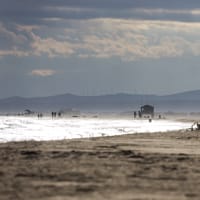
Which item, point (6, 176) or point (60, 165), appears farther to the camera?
point (60, 165)

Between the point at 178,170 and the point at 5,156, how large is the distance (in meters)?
5.65

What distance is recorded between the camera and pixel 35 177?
54.8ft

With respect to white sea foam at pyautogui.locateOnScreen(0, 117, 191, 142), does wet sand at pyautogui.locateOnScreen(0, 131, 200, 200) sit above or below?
below

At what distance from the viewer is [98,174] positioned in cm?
1733

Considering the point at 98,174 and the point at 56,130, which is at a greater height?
the point at 56,130

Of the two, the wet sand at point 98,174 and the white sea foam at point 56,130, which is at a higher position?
the white sea foam at point 56,130

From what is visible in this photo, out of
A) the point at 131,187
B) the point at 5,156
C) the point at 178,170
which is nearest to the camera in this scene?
the point at 131,187

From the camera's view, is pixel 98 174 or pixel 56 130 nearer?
pixel 98 174

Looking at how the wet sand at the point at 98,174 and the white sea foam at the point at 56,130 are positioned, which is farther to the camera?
the white sea foam at the point at 56,130

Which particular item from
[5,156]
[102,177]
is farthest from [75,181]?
[5,156]

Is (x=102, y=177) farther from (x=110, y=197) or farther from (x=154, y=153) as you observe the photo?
(x=154, y=153)

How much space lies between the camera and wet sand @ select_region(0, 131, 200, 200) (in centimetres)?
1478

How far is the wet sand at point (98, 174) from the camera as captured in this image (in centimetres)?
1478

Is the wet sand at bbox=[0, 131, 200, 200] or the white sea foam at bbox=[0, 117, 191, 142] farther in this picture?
the white sea foam at bbox=[0, 117, 191, 142]
